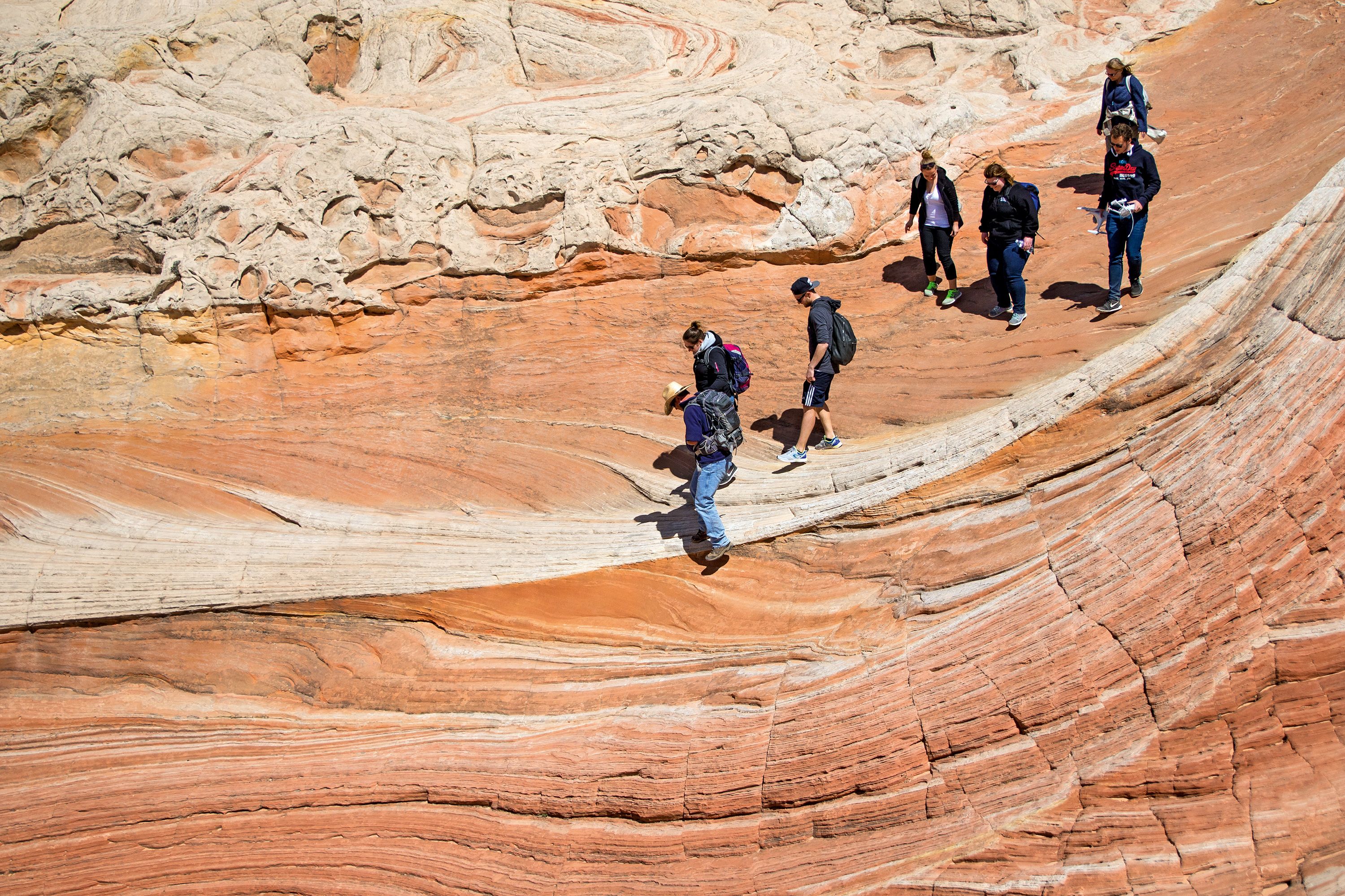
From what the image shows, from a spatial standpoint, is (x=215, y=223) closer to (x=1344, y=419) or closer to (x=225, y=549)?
(x=225, y=549)

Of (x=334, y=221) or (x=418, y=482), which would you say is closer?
(x=418, y=482)

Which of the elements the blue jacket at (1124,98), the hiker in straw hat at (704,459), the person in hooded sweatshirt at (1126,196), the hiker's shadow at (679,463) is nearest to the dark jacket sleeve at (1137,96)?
the blue jacket at (1124,98)

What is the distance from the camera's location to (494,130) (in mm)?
10539

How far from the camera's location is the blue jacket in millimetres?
9680

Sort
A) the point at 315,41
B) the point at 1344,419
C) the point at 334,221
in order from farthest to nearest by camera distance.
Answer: the point at 315,41 → the point at 334,221 → the point at 1344,419

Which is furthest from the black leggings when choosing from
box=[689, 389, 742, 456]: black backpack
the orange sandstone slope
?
box=[689, 389, 742, 456]: black backpack

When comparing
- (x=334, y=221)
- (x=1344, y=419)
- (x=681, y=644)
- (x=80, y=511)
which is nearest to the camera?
(x=1344, y=419)

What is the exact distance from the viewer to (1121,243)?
7.63 meters

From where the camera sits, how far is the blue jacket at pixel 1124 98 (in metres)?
9.68

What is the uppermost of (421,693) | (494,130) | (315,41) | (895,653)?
(315,41)

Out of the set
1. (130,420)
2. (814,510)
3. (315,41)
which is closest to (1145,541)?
(814,510)

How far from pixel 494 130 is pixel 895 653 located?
7.68 meters

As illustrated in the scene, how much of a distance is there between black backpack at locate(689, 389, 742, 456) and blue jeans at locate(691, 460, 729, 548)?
125 millimetres

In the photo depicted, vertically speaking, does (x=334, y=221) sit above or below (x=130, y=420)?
above
